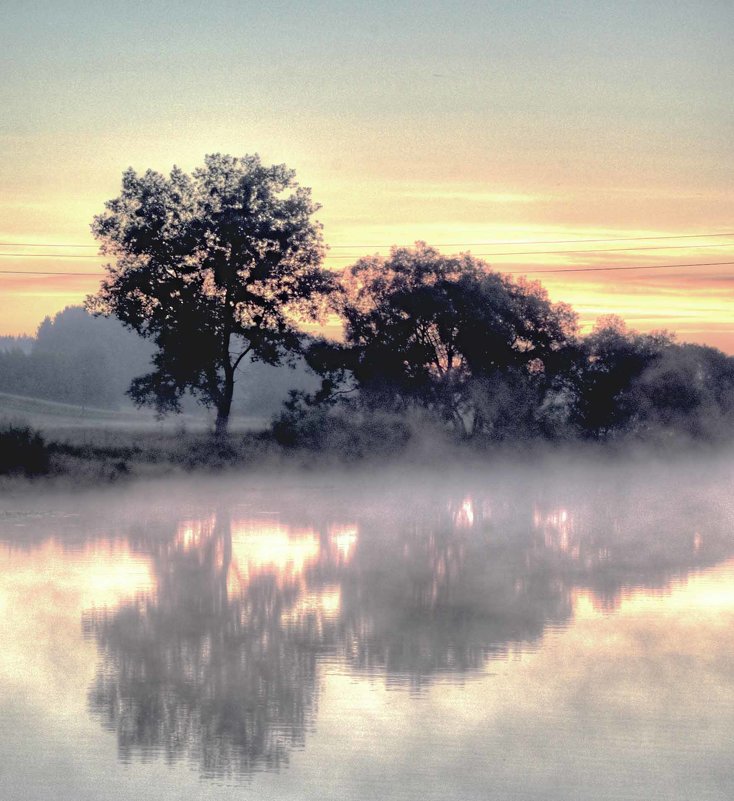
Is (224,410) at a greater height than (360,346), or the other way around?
(360,346)

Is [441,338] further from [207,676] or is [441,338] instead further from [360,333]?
[207,676]

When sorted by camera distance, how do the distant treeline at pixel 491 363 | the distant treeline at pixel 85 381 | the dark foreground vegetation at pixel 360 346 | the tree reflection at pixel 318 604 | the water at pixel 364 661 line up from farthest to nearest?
the distant treeline at pixel 85 381, the distant treeline at pixel 491 363, the dark foreground vegetation at pixel 360 346, the tree reflection at pixel 318 604, the water at pixel 364 661

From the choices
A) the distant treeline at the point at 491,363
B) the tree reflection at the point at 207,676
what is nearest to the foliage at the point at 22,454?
the distant treeline at the point at 491,363

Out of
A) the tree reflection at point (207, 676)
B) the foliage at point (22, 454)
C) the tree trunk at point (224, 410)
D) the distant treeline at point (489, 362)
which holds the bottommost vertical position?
the tree reflection at point (207, 676)

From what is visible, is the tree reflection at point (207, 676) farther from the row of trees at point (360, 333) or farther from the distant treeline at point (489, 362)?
the distant treeline at point (489, 362)

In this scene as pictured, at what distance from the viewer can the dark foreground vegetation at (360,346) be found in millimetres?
48750

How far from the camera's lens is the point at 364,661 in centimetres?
1271

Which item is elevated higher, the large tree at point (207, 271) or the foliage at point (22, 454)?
the large tree at point (207, 271)

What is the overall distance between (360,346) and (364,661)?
42.4 m

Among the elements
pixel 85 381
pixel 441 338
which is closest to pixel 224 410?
pixel 441 338

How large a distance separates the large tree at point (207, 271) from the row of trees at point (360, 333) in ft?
0.20

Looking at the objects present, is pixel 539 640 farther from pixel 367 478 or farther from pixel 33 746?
pixel 367 478

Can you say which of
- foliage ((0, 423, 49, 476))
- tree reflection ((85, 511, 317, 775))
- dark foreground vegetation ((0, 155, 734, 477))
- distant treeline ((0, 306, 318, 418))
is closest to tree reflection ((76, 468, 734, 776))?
tree reflection ((85, 511, 317, 775))

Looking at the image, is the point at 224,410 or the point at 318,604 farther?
the point at 224,410
